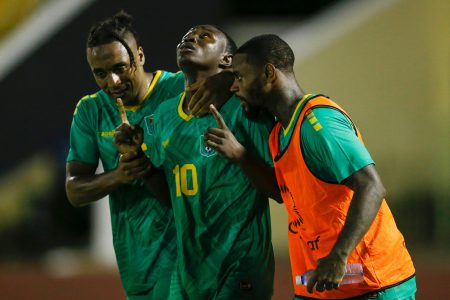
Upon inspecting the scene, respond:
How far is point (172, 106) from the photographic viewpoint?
4594 millimetres

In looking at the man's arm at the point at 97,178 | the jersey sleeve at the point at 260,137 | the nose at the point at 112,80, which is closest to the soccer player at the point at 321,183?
the jersey sleeve at the point at 260,137

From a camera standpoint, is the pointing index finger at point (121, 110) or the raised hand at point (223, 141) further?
the pointing index finger at point (121, 110)

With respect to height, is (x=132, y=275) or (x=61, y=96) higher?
(x=61, y=96)

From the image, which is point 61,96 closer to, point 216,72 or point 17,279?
point 17,279

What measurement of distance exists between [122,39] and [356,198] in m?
1.67

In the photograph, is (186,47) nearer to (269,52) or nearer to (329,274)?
(269,52)

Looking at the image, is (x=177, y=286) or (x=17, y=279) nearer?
(x=177, y=286)

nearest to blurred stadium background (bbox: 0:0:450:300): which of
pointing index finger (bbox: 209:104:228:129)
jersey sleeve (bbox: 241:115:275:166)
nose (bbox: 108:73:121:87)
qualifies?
nose (bbox: 108:73:121:87)

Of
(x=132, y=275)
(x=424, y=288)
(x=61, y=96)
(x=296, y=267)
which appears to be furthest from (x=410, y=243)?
(x=296, y=267)

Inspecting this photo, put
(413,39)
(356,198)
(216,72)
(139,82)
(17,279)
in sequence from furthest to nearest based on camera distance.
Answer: (413,39), (17,279), (139,82), (216,72), (356,198)

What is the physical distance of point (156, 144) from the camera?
4719mm

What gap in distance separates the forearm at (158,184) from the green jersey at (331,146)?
3.33 ft

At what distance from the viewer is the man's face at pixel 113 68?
4625 millimetres

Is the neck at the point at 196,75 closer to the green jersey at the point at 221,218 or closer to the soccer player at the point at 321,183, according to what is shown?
the green jersey at the point at 221,218
